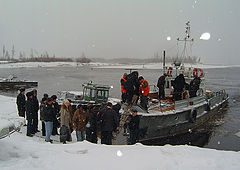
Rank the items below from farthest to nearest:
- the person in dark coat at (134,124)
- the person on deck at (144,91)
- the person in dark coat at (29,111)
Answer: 1. the person on deck at (144,91)
2. the person in dark coat at (134,124)
3. the person in dark coat at (29,111)

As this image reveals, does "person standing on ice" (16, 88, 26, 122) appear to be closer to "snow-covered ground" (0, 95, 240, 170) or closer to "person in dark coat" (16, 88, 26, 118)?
"person in dark coat" (16, 88, 26, 118)

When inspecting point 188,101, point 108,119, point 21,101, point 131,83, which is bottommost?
point 188,101

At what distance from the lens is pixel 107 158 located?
4.47m

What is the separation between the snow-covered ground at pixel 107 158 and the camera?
400cm

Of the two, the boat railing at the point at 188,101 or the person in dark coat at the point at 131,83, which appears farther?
the boat railing at the point at 188,101

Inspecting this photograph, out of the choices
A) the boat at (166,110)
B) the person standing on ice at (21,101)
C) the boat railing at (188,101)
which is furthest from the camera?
the boat railing at (188,101)

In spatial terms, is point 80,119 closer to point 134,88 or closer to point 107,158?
point 107,158

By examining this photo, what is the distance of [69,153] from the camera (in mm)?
4645

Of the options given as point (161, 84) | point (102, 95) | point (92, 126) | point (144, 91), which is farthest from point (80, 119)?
point (161, 84)

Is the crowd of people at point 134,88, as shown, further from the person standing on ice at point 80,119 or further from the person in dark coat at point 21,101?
the person in dark coat at point 21,101

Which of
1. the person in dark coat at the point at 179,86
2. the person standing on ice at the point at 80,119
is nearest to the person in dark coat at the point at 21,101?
the person standing on ice at the point at 80,119

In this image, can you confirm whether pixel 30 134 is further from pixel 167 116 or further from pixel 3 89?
pixel 3 89

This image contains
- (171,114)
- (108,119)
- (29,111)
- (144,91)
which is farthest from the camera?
(171,114)

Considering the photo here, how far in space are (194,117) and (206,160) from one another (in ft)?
24.9
